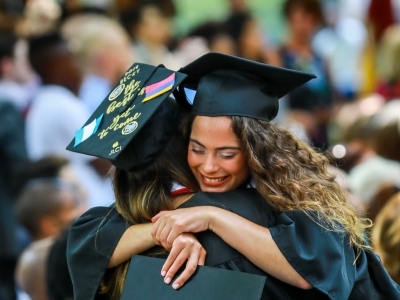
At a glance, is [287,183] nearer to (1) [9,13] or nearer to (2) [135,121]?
(2) [135,121]

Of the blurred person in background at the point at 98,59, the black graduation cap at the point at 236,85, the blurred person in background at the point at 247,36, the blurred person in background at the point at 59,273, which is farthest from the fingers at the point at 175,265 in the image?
the blurred person in background at the point at 247,36

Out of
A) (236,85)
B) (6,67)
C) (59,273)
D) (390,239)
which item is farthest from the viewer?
(6,67)

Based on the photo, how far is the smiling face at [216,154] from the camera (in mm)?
3195

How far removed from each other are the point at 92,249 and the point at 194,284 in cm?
43

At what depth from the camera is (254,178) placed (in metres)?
3.24

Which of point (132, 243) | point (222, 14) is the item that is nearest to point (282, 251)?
point (132, 243)

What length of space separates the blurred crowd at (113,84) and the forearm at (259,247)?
0.92 meters

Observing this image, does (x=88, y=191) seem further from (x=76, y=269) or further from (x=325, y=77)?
(x=325, y=77)

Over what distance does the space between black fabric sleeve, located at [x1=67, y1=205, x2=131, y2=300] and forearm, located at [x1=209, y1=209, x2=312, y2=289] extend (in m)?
0.41

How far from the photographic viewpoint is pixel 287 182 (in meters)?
3.20

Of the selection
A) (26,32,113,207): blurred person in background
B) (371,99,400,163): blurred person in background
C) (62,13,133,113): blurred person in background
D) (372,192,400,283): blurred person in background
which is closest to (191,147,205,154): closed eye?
(372,192,400,283): blurred person in background

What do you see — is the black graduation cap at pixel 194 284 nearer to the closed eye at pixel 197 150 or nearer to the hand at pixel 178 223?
the hand at pixel 178 223

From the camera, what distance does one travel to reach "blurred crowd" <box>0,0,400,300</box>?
5130 mm

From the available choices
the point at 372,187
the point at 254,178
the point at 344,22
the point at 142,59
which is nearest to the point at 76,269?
the point at 254,178
